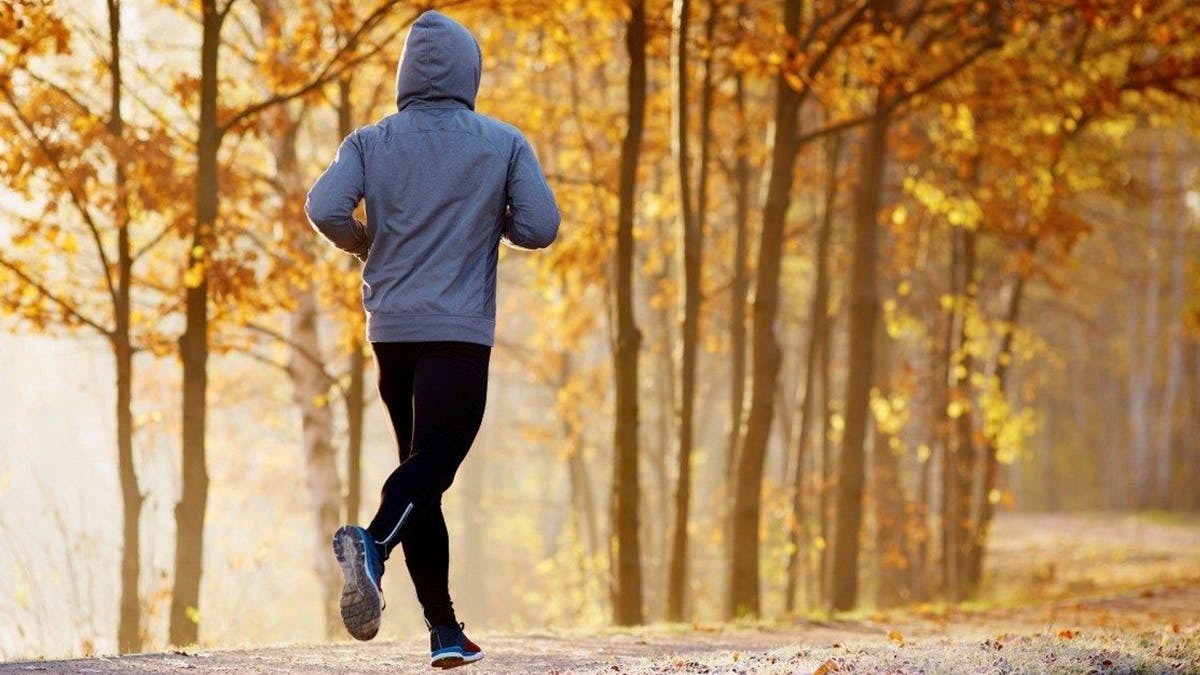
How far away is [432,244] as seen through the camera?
5.54 m

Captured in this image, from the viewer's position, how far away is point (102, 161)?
1071cm

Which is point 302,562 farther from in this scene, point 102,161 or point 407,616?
point 102,161

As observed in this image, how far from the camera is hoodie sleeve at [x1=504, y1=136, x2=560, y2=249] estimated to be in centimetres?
561

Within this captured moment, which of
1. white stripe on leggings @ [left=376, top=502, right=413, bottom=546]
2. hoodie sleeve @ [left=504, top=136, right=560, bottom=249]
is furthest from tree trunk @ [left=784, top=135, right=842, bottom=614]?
white stripe on leggings @ [left=376, top=502, right=413, bottom=546]

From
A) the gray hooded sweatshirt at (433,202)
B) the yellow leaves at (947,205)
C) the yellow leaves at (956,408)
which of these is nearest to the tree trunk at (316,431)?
the yellow leaves at (947,205)

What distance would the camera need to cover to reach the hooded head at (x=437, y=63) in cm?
558

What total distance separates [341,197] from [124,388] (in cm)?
654

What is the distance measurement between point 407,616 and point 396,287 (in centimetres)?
3231

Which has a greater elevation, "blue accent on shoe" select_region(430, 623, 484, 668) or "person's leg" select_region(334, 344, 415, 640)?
"person's leg" select_region(334, 344, 415, 640)

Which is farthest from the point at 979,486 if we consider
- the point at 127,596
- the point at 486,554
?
the point at 486,554

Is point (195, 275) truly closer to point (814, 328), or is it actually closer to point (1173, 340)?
point (814, 328)

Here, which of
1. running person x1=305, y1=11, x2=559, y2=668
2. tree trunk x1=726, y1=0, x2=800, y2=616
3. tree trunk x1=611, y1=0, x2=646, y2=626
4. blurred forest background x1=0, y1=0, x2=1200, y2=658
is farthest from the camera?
tree trunk x1=726, y1=0, x2=800, y2=616

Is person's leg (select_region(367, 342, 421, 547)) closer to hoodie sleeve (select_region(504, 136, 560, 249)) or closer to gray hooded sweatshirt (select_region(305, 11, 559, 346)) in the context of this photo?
gray hooded sweatshirt (select_region(305, 11, 559, 346))

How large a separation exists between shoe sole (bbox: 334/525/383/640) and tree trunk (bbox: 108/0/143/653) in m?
5.82
